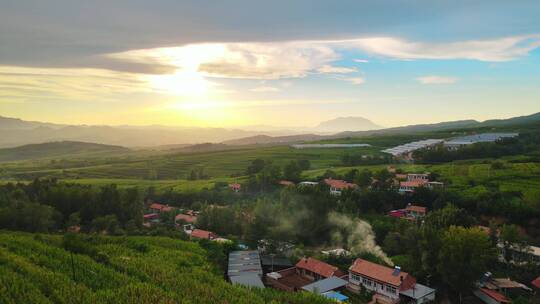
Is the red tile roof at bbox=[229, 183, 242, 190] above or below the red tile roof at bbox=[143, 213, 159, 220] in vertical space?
above

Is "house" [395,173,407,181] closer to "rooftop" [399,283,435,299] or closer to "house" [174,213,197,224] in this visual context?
"house" [174,213,197,224]

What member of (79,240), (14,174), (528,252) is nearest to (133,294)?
(79,240)

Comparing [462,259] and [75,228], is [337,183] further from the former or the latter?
[75,228]

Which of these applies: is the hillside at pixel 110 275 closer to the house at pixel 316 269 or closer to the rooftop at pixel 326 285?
the rooftop at pixel 326 285

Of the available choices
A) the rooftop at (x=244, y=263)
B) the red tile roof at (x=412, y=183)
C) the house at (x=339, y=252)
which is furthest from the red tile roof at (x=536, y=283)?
the red tile roof at (x=412, y=183)

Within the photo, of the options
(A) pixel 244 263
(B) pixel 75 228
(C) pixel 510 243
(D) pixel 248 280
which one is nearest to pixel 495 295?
(C) pixel 510 243

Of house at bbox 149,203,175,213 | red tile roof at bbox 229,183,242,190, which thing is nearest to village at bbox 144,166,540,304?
house at bbox 149,203,175,213

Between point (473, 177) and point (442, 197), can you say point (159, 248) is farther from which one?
point (473, 177)
